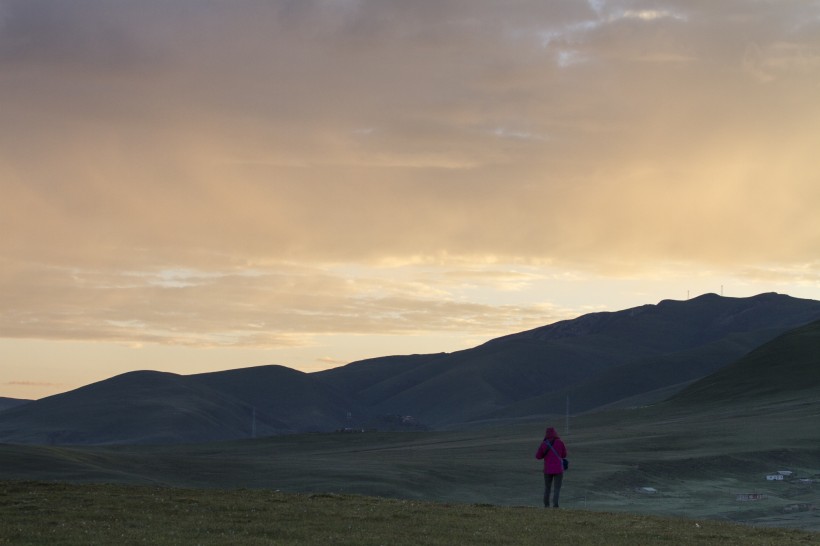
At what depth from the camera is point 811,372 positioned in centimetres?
17688

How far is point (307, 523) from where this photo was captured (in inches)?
1099

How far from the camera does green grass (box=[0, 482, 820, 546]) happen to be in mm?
25172

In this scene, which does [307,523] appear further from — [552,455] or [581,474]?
[581,474]

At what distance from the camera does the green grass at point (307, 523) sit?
82.6ft

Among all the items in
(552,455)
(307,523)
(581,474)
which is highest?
(552,455)

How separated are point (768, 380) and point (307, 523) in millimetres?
164873

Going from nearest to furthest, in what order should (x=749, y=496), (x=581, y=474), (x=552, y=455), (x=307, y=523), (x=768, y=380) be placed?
(x=307, y=523) < (x=552, y=455) < (x=749, y=496) < (x=581, y=474) < (x=768, y=380)

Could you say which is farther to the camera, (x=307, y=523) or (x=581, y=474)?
(x=581, y=474)

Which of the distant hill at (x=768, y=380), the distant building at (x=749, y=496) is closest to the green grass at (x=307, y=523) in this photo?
the distant building at (x=749, y=496)

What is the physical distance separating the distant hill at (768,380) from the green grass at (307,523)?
13552cm

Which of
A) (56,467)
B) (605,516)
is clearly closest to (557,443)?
(605,516)

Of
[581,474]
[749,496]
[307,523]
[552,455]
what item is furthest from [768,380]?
[307,523]

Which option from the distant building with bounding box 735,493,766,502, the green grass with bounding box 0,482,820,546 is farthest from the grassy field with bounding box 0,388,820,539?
the green grass with bounding box 0,482,820,546

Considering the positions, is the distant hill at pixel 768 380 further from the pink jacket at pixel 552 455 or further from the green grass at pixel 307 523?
the green grass at pixel 307 523
